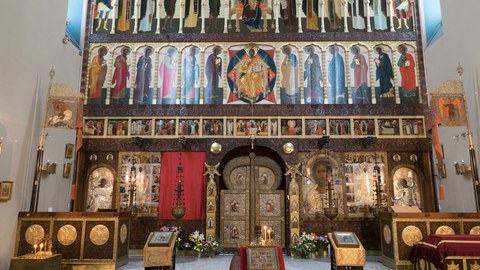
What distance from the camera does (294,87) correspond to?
14.0m

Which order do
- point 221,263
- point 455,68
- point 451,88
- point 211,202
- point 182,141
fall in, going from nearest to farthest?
point 221,263
point 451,88
point 455,68
point 211,202
point 182,141

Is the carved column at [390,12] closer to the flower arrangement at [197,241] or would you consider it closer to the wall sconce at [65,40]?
the flower arrangement at [197,241]

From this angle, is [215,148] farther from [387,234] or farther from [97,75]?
[387,234]

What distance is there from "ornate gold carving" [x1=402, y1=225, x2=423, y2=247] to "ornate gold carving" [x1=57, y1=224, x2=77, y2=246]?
848 cm

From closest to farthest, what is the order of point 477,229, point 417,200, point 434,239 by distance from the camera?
1. point 434,239
2. point 477,229
3. point 417,200

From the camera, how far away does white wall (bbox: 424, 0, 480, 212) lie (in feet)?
35.4

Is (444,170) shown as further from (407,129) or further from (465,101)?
(465,101)

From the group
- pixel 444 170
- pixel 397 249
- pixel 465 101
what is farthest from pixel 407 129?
pixel 397 249

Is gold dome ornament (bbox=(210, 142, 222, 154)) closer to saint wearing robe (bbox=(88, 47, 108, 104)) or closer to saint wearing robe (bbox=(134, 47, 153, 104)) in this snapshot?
saint wearing robe (bbox=(134, 47, 153, 104))

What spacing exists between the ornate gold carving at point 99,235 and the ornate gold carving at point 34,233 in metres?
1.29

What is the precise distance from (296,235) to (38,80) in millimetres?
9367

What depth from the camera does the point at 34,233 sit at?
9.66 metres

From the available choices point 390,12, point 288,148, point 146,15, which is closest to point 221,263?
point 288,148

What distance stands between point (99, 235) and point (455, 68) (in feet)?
38.5
